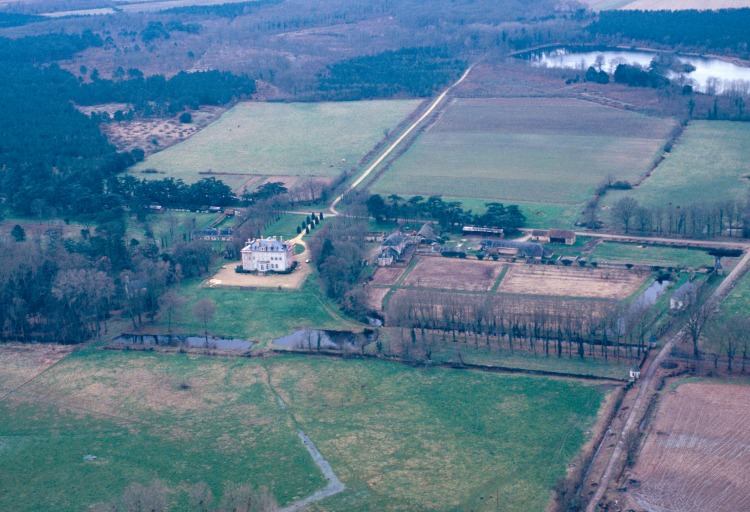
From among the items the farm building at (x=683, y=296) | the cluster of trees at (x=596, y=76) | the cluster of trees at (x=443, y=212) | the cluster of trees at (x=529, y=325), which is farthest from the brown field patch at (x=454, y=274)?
the cluster of trees at (x=596, y=76)

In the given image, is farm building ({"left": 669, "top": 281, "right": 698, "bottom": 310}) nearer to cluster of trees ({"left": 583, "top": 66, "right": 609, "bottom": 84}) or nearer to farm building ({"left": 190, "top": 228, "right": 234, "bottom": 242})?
farm building ({"left": 190, "top": 228, "right": 234, "bottom": 242})

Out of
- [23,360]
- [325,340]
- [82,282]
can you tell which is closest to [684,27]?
[325,340]

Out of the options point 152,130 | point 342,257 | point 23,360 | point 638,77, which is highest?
point 638,77

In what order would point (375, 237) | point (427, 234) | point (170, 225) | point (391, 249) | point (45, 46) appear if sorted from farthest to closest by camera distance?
1. point (45, 46)
2. point (170, 225)
3. point (375, 237)
4. point (427, 234)
5. point (391, 249)

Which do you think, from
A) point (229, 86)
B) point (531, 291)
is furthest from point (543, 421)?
point (229, 86)

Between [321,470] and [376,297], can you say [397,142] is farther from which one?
[321,470]

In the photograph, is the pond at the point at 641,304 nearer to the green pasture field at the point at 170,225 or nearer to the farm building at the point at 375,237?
the farm building at the point at 375,237
